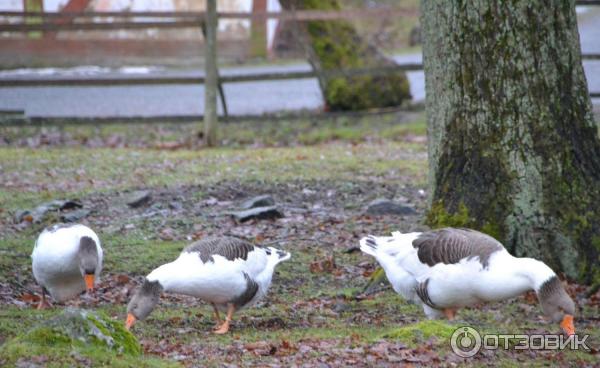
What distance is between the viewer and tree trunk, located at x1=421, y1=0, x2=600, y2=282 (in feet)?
27.2

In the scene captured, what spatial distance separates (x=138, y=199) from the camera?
11.7 meters

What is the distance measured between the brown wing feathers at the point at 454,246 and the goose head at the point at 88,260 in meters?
2.43

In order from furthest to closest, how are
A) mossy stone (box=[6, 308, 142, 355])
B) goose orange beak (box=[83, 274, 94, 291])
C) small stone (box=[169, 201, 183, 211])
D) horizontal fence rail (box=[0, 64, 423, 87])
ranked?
horizontal fence rail (box=[0, 64, 423, 87]), small stone (box=[169, 201, 183, 211]), goose orange beak (box=[83, 274, 94, 291]), mossy stone (box=[6, 308, 142, 355])

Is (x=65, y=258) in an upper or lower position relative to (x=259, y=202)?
upper

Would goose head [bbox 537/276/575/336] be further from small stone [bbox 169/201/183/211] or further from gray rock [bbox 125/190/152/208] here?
gray rock [bbox 125/190/152/208]

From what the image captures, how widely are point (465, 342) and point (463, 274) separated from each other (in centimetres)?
62

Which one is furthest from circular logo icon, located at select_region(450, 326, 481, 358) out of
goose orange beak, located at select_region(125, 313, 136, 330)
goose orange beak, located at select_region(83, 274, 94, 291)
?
goose orange beak, located at select_region(83, 274, 94, 291)

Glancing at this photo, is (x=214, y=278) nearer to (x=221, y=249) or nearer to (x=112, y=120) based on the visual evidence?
(x=221, y=249)

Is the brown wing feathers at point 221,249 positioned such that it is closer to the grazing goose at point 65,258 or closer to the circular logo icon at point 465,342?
the grazing goose at point 65,258

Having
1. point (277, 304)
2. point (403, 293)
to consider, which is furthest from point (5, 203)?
point (403, 293)

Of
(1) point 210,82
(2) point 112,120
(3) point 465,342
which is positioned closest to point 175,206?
(1) point 210,82

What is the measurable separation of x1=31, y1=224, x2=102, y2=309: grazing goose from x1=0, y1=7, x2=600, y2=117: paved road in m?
11.5

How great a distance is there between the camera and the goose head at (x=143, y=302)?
7.05m

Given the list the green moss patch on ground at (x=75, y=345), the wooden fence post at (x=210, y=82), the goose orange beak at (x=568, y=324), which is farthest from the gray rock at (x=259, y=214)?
the wooden fence post at (x=210, y=82)
